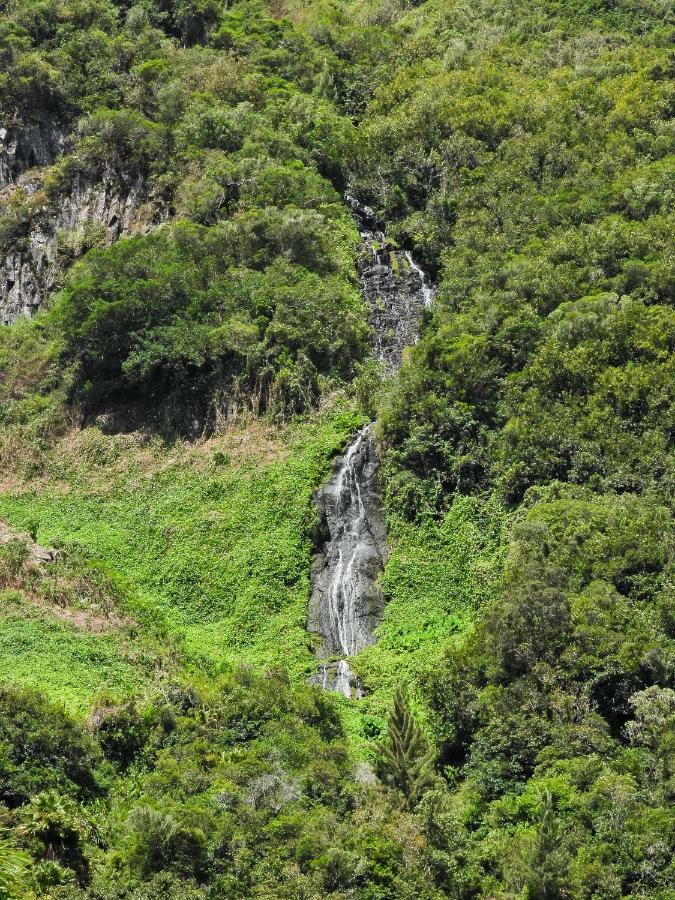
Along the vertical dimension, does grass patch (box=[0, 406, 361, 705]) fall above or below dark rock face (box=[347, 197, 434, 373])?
below

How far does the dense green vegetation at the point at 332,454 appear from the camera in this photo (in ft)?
86.0

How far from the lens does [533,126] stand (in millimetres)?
61250

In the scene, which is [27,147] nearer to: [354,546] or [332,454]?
[332,454]

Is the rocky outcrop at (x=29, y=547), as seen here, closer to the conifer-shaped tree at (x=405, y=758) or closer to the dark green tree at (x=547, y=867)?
the conifer-shaped tree at (x=405, y=758)

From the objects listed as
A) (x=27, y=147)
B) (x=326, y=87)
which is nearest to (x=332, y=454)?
(x=27, y=147)

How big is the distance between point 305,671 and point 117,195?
37.6 meters

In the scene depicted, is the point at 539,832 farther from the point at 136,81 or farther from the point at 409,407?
the point at 136,81

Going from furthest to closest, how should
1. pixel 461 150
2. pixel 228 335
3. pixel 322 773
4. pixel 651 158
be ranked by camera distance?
pixel 461 150, pixel 651 158, pixel 228 335, pixel 322 773

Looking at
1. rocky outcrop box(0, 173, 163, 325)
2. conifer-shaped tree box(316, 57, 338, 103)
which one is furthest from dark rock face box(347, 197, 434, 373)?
conifer-shaped tree box(316, 57, 338, 103)

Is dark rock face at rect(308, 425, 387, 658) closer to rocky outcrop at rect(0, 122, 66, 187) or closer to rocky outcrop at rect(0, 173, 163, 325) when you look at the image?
rocky outcrop at rect(0, 173, 163, 325)

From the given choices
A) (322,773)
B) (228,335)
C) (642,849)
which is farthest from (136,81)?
(642,849)

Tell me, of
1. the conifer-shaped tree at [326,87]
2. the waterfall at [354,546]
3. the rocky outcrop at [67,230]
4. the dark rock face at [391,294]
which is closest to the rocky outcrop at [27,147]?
the rocky outcrop at [67,230]

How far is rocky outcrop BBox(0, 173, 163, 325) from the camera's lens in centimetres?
6128

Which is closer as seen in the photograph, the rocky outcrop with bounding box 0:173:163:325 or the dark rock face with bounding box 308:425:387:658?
the dark rock face with bounding box 308:425:387:658
